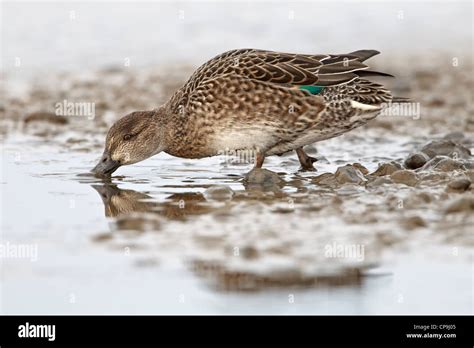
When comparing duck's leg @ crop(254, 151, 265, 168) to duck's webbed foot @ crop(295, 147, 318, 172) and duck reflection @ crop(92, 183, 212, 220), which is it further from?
duck reflection @ crop(92, 183, 212, 220)

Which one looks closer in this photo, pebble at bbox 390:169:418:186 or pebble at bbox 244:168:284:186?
pebble at bbox 390:169:418:186

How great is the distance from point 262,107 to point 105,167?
1.64 m

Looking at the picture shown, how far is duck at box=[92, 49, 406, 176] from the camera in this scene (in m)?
8.66

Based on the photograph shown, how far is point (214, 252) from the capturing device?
6.17 meters

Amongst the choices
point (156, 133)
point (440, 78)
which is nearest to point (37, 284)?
point (156, 133)

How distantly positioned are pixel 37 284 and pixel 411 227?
2639 millimetres

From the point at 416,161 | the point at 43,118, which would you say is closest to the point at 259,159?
the point at 416,161

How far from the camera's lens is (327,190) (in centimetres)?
804

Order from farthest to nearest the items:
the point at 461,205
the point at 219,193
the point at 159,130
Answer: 1. the point at 159,130
2. the point at 219,193
3. the point at 461,205

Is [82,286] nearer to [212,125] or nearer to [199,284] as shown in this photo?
[199,284]

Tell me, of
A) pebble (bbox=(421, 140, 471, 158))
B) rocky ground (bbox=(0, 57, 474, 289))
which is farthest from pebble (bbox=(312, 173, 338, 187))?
pebble (bbox=(421, 140, 471, 158))

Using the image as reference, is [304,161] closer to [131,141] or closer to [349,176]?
[349,176]

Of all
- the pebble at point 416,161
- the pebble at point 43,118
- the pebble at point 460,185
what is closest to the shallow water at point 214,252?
the pebble at point 460,185

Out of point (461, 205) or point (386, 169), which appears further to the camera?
point (386, 169)
